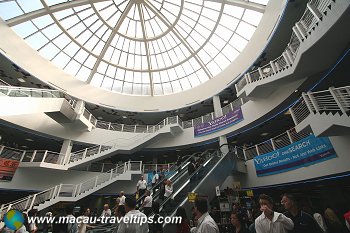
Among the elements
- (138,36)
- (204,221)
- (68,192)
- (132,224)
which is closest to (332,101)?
(204,221)

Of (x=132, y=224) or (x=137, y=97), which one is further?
(x=137, y=97)

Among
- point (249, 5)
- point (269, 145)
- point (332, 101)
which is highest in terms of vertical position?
point (249, 5)

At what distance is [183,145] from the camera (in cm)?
1850

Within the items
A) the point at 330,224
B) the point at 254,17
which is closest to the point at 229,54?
the point at 254,17

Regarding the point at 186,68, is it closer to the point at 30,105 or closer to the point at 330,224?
the point at 30,105

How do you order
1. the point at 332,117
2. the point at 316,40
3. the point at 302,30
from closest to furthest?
the point at 332,117, the point at 316,40, the point at 302,30

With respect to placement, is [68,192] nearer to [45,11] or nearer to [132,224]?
[132,224]

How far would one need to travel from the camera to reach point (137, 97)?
77.2ft

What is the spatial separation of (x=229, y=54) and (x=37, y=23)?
19.2 meters

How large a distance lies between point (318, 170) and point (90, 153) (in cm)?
1631

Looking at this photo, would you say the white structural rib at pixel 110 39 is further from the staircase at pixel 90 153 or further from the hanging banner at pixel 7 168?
the hanging banner at pixel 7 168

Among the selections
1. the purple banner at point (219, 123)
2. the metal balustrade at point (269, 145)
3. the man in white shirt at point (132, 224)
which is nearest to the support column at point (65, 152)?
the purple banner at point (219, 123)

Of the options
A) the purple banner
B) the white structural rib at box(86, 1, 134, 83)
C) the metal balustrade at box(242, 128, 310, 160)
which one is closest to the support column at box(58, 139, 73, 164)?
the white structural rib at box(86, 1, 134, 83)

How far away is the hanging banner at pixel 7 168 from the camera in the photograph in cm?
1253
